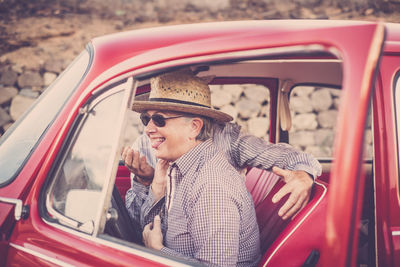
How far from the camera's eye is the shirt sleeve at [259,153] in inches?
77.5

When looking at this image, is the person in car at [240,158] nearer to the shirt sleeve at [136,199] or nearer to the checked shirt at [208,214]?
the shirt sleeve at [136,199]

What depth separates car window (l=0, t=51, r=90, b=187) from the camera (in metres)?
1.57

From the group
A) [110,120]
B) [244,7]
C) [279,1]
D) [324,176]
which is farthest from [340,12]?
[110,120]

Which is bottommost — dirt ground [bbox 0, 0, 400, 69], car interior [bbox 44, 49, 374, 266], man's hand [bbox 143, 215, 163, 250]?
man's hand [bbox 143, 215, 163, 250]

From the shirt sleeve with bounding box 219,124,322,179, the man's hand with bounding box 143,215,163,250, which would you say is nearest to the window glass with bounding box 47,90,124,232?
the man's hand with bounding box 143,215,163,250

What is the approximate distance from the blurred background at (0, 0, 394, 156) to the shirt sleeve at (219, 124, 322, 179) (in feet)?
21.2

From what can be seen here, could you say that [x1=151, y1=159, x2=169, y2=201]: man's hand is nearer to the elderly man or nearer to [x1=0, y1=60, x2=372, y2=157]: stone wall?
the elderly man

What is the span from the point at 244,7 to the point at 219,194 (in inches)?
352

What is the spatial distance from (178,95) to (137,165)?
0.63 meters

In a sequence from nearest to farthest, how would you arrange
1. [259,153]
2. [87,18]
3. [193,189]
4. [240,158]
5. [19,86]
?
[193,189], [259,153], [240,158], [19,86], [87,18]

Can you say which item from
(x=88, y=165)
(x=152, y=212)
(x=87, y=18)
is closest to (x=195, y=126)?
(x=152, y=212)

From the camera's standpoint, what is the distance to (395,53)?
4.82 ft

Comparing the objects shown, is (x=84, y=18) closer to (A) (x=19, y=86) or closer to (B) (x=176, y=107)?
(A) (x=19, y=86)

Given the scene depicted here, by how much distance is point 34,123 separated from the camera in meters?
1.66
